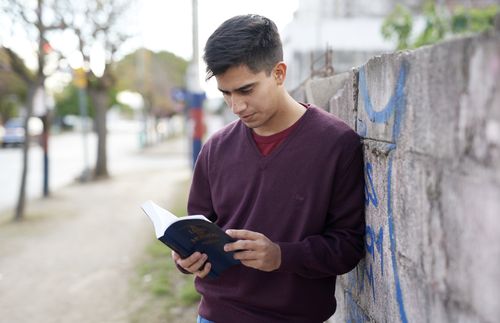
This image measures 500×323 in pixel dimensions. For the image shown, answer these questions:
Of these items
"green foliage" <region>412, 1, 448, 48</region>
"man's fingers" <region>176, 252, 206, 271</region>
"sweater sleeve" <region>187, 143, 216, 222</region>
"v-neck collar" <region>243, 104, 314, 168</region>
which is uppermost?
"green foliage" <region>412, 1, 448, 48</region>

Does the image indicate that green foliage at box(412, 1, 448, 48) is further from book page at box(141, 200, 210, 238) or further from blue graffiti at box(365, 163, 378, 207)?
book page at box(141, 200, 210, 238)

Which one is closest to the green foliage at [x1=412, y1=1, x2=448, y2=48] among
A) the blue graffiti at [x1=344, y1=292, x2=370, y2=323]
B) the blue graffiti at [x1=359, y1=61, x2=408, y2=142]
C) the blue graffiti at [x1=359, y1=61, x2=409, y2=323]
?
the blue graffiti at [x1=344, y1=292, x2=370, y2=323]

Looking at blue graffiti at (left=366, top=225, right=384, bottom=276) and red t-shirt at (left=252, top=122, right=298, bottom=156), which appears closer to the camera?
blue graffiti at (left=366, top=225, right=384, bottom=276)

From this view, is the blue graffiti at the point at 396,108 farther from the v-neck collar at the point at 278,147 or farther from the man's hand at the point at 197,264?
the man's hand at the point at 197,264

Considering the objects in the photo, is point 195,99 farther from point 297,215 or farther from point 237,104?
point 297,215

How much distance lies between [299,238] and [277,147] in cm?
34

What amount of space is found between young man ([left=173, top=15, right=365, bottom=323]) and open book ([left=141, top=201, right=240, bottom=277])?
41 mm

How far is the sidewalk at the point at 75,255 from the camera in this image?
5254 millimetres

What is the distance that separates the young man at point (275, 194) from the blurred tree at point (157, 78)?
84.3ft

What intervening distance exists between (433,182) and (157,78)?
3763 cm

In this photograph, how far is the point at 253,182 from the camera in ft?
7.02

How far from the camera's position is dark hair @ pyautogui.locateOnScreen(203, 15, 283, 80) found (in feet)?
6.91

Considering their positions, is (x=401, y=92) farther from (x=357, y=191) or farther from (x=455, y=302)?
(x=455, y=302)

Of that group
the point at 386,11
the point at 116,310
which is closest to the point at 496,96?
the point at 116,310
